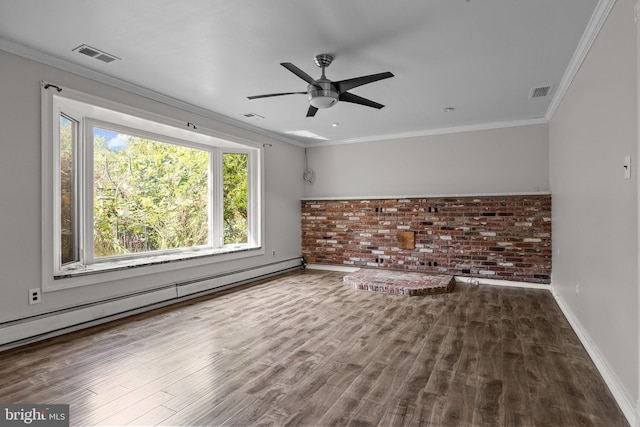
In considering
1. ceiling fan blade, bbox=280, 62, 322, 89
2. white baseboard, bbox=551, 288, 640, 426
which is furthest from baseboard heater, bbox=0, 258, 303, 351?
white baseboard, bbox=551, 288, 640, 426

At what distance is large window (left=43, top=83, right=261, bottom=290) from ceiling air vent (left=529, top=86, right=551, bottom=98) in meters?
3.95

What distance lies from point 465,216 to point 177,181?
171 inches

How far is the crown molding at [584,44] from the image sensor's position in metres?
2.33

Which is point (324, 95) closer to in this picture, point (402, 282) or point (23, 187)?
point (23, 187)

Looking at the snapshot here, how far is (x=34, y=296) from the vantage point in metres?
3.04

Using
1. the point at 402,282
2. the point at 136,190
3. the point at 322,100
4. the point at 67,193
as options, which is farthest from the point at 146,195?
the point at 402,282

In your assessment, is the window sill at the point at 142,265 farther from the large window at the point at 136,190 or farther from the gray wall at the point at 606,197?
the gray wall at the point at 606,197

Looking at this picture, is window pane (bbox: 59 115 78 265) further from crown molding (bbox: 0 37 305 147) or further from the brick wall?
the brick wall

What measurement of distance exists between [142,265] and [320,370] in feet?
8.31

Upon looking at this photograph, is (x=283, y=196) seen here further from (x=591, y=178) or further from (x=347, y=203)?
(x=591, y=178)

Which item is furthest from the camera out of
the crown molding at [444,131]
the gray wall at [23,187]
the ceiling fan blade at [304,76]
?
the crown molding at [444,131]

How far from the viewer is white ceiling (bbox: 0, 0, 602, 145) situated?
2387 mm

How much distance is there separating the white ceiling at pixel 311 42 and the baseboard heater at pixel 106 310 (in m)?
2.28

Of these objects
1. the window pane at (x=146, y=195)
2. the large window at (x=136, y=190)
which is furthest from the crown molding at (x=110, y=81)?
the window pane at (x=146, y=195)
